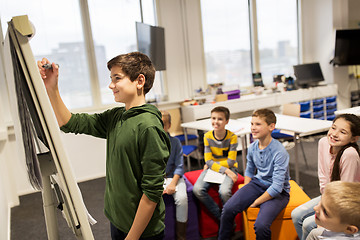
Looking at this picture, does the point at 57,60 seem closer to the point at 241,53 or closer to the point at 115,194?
the point at 241,53

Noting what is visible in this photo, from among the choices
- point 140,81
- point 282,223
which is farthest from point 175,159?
point 140,81

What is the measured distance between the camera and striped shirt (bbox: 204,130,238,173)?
266 centimetres

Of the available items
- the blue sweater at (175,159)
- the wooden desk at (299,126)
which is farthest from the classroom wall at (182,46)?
the blue sweater at (175,159)

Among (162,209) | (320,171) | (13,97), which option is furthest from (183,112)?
(13,97)

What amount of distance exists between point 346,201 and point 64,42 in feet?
13.3

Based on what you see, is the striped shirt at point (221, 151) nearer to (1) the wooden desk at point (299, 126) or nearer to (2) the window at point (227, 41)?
(1) the wooden desk at point (299, 126)

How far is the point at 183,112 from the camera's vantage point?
478 cm

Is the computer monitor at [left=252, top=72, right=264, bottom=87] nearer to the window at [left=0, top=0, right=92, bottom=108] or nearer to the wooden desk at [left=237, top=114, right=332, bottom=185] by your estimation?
the wooden desk at [left=237, top=114, right=332, bottom=185]

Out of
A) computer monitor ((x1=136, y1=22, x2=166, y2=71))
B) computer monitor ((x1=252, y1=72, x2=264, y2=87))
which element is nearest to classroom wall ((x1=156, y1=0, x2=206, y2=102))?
computer monitor ((x1=136, y1=22, x2=166, y2=71))

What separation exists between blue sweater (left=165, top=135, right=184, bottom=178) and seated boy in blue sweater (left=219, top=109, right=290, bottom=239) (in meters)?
0.53

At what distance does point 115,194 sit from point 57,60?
11.9 ft

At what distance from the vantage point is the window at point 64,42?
4.09m

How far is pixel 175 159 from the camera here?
2609 millimetres

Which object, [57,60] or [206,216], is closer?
[206,216]
